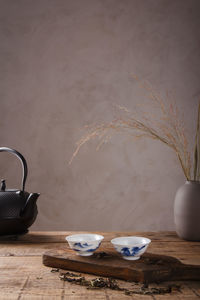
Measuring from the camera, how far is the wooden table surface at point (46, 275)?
2.86 feet

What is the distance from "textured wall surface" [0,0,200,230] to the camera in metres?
2.85

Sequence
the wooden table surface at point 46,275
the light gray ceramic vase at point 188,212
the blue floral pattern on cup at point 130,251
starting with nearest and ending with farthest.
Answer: the wooden table surface at point 46,275, the blue floral pattern on cup at point 130,251, the light gray ceramic vase at point 188,212

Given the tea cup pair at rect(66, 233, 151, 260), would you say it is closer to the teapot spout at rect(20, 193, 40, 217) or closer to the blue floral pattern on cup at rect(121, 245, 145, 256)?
the blue floral pattern on cup at rect(121, 245, 145, 256)

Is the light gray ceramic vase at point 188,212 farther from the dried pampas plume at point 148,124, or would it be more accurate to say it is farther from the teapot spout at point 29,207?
the dried pampas plume at point 148,124

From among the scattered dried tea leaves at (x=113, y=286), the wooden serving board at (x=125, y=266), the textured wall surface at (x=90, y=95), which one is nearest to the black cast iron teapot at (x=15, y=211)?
the wooden serving board at (x=125, y=266)

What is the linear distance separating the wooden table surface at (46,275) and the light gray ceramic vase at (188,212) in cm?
4

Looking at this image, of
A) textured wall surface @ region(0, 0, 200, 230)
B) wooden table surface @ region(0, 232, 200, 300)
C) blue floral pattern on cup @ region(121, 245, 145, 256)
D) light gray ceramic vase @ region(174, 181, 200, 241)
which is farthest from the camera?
textured wall surface @ region(0, 0, 200, 230)

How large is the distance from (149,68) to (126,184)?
949mm

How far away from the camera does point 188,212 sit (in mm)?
1469

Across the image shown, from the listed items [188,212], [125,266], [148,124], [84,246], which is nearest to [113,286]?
[125,266]

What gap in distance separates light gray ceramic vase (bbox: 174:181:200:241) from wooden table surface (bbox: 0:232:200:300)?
4cm

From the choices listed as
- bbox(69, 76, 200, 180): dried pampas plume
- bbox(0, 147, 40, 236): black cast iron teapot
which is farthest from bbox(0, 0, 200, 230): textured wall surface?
bbox(0, 147, 40, 236): black cast iron teapot

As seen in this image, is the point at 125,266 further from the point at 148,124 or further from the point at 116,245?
the point at 148,124

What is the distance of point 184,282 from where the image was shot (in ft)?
3.18
